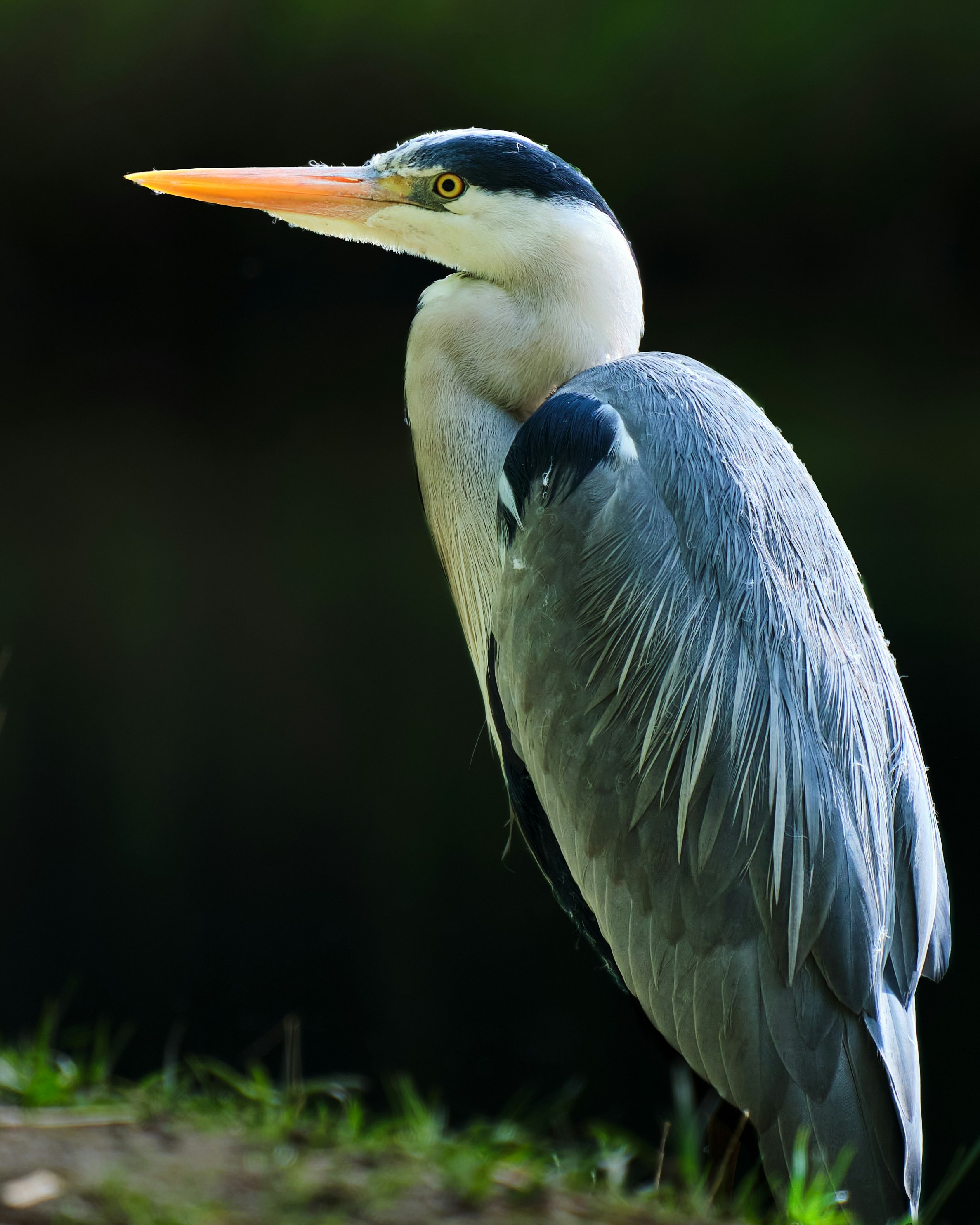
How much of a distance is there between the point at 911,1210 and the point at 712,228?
2009 cm

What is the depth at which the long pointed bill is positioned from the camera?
278cm

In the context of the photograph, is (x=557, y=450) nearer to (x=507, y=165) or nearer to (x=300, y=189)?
(x=507, y=165)

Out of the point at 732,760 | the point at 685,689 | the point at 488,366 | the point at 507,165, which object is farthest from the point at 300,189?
the point at 732,760

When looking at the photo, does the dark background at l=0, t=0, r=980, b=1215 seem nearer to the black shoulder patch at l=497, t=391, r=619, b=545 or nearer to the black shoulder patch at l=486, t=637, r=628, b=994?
the black shoulder patch at l=486, t=637, r=628, b=994

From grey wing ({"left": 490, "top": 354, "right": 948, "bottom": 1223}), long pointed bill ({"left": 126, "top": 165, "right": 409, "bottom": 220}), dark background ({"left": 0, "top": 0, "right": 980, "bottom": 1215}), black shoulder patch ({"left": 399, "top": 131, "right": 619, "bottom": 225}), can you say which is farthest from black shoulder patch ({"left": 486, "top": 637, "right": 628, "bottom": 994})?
long pointed bill ({"left": 126, "top": 165, "right": 409, "bottom": 220})

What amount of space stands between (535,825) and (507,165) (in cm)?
130

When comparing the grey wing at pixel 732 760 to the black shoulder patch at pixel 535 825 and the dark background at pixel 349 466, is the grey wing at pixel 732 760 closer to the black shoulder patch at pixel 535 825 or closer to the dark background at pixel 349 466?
the black shoulder patch at pixel 535 825

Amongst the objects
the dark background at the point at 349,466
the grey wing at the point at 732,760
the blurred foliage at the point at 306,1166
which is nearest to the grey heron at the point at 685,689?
the grey wing at the point at 732,760

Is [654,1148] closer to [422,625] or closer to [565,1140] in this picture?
[565,1140]

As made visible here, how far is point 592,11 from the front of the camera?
19141 mm

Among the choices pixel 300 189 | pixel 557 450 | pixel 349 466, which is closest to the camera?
pixel 557 450

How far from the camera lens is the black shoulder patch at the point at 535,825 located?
2502 millimetres

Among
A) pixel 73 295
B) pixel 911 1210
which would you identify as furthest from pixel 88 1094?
pixel 73 295

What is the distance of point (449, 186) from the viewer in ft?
8.89
